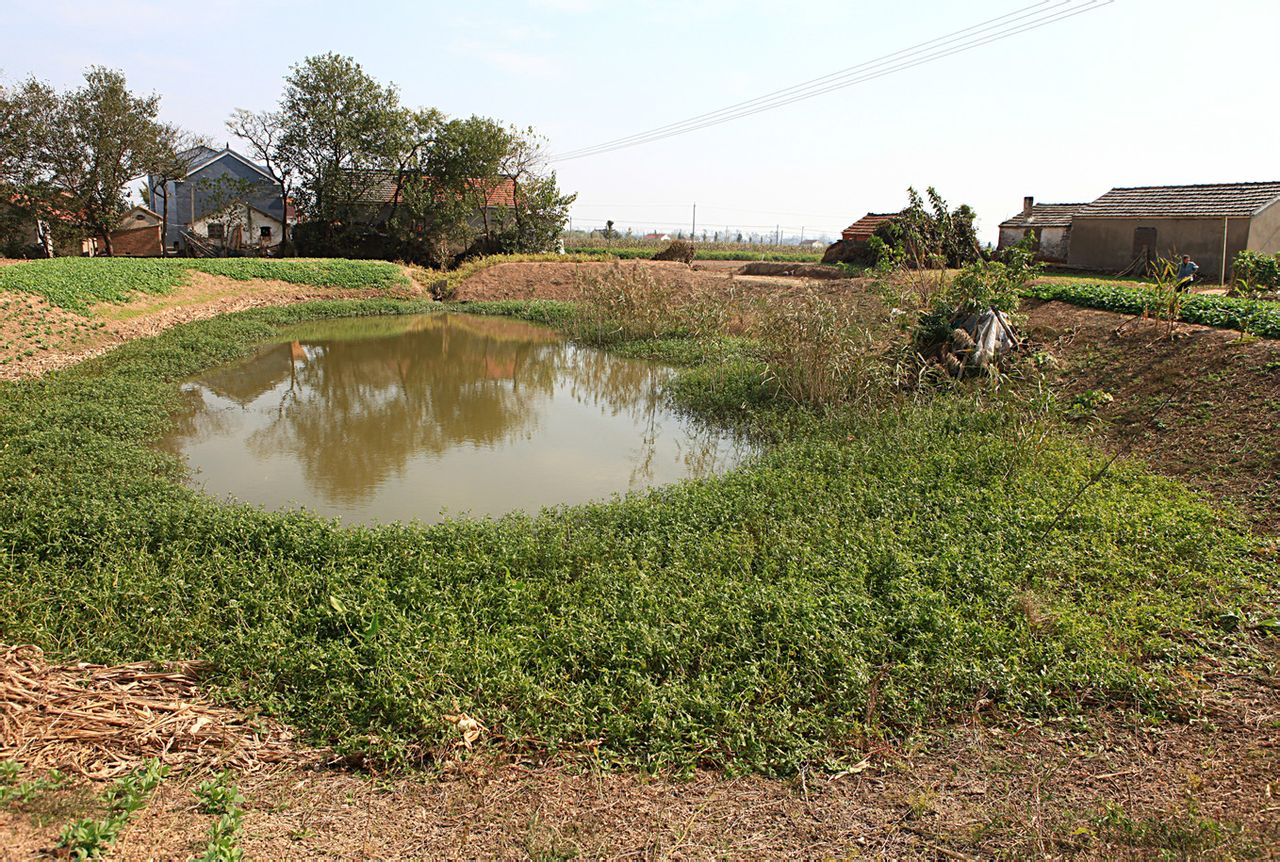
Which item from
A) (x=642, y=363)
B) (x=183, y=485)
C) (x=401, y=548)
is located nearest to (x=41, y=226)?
(x=642, y=363)

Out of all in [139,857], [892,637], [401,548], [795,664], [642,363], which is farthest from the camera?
[642,363]

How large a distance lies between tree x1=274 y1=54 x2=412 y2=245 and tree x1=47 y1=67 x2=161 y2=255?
437cm

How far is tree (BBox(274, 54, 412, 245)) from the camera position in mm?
29078

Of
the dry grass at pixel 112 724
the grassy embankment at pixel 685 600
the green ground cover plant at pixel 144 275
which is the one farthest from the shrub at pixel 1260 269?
the green ground cover plant at pixel 144 275

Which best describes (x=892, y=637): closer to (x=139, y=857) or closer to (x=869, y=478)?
(x=869, y=478)

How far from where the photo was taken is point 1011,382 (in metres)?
9.95

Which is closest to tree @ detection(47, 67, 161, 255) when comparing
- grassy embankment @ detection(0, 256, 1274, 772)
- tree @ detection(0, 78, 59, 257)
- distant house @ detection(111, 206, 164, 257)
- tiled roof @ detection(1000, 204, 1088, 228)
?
tree @ detection(0, 78, 59, 257)

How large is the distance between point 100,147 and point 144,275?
11470 millimetres

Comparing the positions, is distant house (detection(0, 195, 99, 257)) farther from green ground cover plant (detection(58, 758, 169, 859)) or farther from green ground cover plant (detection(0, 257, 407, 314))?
green ground cover plant (detection(58, 758, 169, 859))

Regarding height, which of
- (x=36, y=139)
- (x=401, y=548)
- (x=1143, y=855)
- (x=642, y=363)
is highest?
(x=36, y=139)

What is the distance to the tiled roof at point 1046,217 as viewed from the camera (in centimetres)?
2330

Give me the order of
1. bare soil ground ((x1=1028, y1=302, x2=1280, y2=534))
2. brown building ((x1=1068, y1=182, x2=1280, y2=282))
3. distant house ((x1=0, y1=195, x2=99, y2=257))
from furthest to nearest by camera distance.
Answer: distant house ((x1=0, y1=195, x2=99, y2=257))
brown building ((x1=1068, y1=182, x2=1280, y2=282))
bare soil ground ((x1=1028, y1=302, x2=1280, y2=534))

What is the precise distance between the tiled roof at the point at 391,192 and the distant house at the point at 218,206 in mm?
3956

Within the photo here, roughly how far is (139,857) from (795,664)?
3.03 metres
